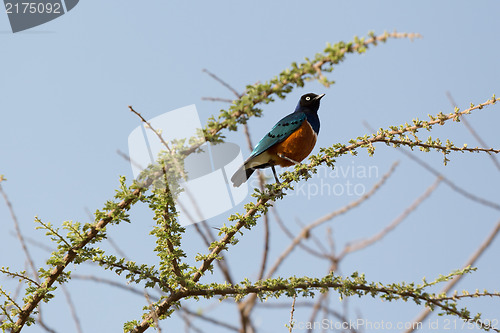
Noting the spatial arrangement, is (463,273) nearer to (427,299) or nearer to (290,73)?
(427,299)

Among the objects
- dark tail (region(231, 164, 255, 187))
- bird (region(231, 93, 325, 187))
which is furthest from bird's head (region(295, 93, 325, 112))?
dark tail (region(231, 164, 255, 187))

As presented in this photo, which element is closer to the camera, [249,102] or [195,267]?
[249,102]

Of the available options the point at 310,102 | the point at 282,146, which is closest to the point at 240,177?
the point at 282,146

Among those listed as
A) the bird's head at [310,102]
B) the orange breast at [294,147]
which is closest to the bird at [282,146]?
the orange breast at [294,147]

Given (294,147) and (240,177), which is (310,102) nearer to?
(294,147)

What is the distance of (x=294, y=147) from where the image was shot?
4.97 meters

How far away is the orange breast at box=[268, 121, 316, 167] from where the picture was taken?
16.3ft

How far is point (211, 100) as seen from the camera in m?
4.43

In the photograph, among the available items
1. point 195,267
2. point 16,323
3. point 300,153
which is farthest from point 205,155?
point 300,153

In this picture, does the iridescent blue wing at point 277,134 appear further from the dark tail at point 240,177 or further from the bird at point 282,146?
the dark tail at point 240,177

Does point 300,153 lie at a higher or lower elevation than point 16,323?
higher

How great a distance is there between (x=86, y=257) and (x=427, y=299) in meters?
1.85

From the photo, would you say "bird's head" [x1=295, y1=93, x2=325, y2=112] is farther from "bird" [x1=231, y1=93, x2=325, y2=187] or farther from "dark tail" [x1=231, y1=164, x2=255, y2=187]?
"dark tail" [x1=231, y1=164, x2=255, y2=187]

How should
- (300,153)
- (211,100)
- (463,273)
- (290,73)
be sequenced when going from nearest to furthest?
(290,73) < (463,273) < (211,100) < (300,153)
